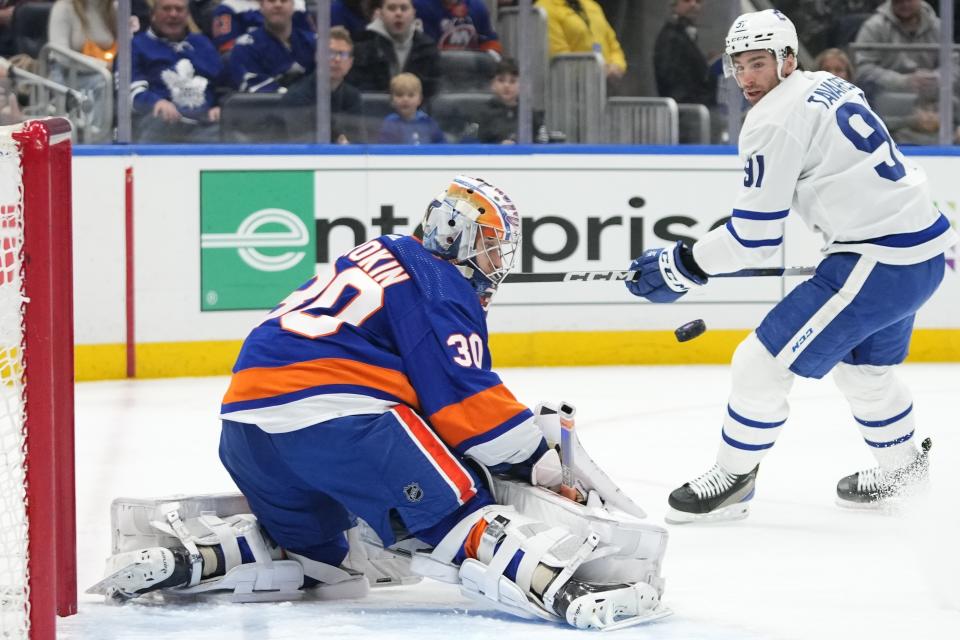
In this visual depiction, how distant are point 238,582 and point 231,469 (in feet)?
0.71

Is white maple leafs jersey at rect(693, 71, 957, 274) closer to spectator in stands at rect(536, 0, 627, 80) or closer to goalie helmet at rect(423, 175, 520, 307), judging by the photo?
goalie helmet at rect(423, 175, 520, 307)

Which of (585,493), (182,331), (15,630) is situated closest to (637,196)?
(182,331)

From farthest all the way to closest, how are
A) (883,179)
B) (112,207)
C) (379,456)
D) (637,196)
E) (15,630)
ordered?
(637,196) → (112,207) → (883,179) → (379,456) → (15,630)

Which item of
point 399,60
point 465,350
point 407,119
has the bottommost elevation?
point 465,350

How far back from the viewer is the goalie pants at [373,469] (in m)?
2.75

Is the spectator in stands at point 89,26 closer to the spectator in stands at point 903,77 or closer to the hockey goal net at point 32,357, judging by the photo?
the spectator in stands at point 903,77

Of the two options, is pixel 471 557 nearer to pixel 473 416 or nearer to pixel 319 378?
pixel 473 416

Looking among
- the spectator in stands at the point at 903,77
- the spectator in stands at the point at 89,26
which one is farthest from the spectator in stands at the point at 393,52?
the spectator in stands at the point at 903,77

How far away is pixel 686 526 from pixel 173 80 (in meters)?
3.41

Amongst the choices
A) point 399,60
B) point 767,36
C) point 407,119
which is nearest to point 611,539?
point 767,36

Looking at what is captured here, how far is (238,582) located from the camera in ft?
9.65

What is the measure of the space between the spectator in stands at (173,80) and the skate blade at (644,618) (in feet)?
13.1

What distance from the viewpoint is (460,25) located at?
21.7ft

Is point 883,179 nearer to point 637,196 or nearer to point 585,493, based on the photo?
point 585,493
